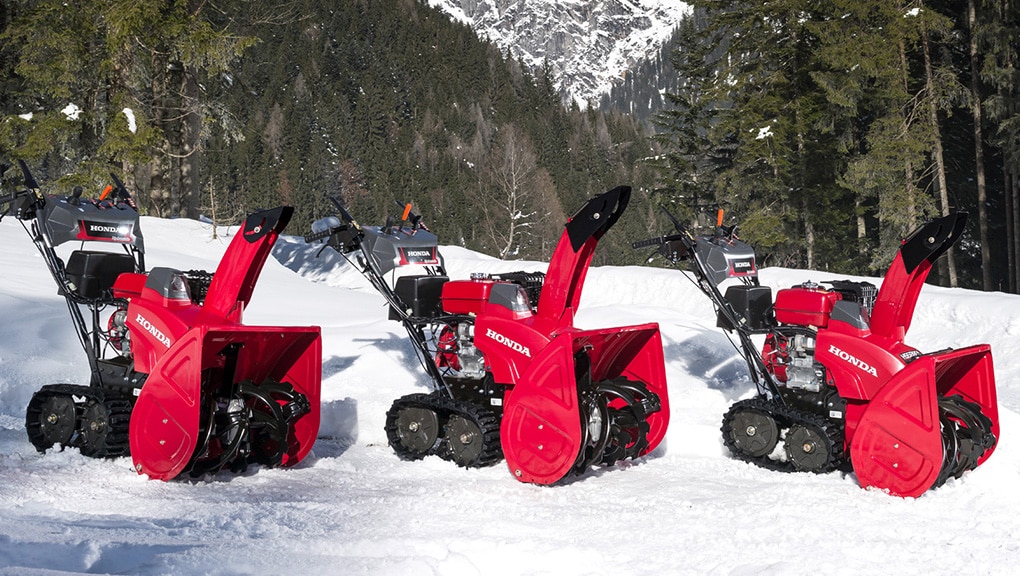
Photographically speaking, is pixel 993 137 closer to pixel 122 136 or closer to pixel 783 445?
pixel 783 445

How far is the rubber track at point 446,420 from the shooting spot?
22.4ft

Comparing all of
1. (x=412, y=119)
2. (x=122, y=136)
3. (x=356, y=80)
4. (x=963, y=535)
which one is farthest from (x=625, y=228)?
(x=963, y=535)

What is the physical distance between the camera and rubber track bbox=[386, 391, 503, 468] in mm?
6820

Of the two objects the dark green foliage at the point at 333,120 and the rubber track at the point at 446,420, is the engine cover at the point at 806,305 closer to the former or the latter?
the rubber track at the point at 446,420

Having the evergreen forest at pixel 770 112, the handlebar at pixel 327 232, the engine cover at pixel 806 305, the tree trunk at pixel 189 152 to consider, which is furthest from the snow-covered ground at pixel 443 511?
the tree trunk at pixel 189 152

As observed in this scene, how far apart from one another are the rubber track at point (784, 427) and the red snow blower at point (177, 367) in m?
3.52

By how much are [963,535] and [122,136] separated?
756 inches

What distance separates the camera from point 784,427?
7.18 m

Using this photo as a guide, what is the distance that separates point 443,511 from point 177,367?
2094mm

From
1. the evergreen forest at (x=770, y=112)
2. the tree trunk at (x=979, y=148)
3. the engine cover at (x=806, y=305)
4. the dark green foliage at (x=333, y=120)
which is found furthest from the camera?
the tree trunk at (x=979, y=148)

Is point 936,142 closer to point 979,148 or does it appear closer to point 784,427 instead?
point 979,148

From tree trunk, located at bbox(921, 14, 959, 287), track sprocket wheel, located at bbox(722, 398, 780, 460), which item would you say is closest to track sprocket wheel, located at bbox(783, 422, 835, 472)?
track sprocket wheel, located at bbox(722, 398, 780, 460)

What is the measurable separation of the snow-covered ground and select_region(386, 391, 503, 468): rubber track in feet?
0.41

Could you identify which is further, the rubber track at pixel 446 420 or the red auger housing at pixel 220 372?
the rubber track at pixel 446 420
